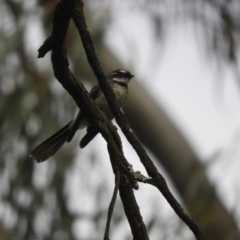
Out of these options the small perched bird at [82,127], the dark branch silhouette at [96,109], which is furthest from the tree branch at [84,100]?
the small perched bird at [82,127]

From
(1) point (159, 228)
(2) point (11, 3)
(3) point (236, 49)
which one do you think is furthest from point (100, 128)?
(2) point (11, 3)

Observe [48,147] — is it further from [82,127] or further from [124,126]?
[124,126]

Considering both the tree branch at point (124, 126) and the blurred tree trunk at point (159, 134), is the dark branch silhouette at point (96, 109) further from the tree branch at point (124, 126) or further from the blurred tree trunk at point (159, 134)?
the blurred tree trunk at point (159, 134)

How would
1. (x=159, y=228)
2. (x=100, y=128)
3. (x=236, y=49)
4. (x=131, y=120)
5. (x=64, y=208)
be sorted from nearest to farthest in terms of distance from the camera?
(x=100, y=128) < (x=159, y=228) < (x=236, y=49) < (x=64, y=208) < (x=131, y=120)

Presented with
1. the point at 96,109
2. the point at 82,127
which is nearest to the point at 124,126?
the point at 96,109

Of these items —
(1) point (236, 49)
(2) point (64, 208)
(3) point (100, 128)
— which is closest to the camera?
(3) point (100, 128)

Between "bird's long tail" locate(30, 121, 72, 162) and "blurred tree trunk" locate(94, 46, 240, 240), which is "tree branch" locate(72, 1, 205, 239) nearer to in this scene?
"bird's long tail" locate(30, 121, 72, 162)

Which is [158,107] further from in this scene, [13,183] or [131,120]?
[13,183]

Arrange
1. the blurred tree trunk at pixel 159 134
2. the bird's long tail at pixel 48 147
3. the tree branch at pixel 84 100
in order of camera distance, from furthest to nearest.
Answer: the blurred tree trunk at pixel 159 134
the bird's long tail at pixel 48 147
the tree branch at pixel 84 100
